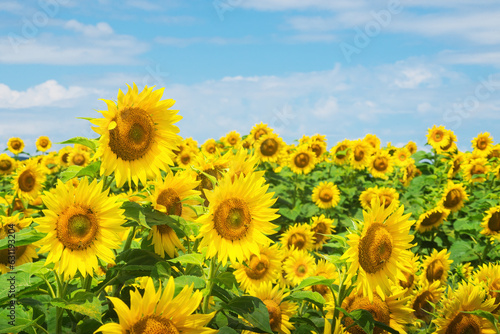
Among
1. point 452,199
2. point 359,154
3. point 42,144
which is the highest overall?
point 359,154

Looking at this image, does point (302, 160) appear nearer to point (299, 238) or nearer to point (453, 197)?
point (453, 197)

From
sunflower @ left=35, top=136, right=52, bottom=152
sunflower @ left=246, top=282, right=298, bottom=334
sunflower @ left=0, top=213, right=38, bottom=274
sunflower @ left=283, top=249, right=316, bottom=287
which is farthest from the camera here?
sunflower @ left=35, top=136, right=52, bottom=152

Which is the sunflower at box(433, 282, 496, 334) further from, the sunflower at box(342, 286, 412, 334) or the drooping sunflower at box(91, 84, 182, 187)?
the drooping sunflower at box(91, 84, 182, 187)

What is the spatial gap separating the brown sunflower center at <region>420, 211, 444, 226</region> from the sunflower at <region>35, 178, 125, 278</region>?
627cm

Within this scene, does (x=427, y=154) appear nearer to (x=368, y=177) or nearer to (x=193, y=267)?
(x=368, y=177)

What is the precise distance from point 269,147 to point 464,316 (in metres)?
7.55

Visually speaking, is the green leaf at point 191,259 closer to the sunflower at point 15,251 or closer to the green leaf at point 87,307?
the green leaf at point 87,307

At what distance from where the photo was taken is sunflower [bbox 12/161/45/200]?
293 inches

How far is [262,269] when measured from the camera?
195 inches

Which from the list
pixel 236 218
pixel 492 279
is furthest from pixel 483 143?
pixel 236 218

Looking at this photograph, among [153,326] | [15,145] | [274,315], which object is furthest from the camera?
[15,145]

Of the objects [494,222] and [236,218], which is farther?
Answer: [494,222]

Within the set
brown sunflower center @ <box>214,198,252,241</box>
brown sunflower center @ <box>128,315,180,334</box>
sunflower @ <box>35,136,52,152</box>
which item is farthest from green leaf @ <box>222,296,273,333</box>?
sunflower @ <box>35,136,52,152</box>

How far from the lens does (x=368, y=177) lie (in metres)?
13.2
